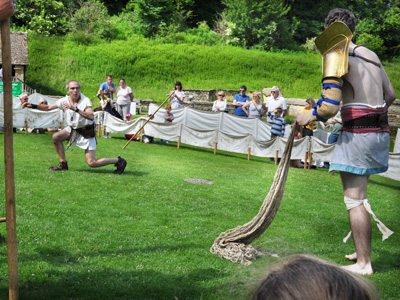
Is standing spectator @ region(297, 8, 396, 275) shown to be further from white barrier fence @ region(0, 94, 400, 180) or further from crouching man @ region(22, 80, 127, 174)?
white barrier fence @ region(0, 94, 400, 180)

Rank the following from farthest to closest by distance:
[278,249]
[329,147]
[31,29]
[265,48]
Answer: [265,48]
[31,29]
[329,147]
[278,249]

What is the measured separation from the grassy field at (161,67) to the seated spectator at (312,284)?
3696cm

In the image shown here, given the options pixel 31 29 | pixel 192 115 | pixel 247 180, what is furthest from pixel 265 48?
pixel 247 180

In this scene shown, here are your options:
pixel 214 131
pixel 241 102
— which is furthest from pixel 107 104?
pixel 241 102

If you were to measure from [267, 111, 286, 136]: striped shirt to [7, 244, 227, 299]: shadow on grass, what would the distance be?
1124 cm

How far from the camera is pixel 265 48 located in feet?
182

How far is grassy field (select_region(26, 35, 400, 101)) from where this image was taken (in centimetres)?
4125

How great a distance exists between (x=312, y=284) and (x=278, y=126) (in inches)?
575

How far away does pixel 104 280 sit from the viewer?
14.3ft

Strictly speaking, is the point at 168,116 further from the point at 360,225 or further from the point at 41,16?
the point at 41,16

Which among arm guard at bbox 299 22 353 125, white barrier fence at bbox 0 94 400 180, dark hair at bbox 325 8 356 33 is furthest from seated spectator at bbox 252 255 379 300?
white barrier fence at bbox 0 94 400 180

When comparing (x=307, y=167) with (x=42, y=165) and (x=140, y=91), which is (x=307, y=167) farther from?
(x=140, y=91)

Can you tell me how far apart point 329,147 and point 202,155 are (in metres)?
3.84

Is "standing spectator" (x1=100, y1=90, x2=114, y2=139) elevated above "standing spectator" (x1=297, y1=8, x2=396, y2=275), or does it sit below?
below
